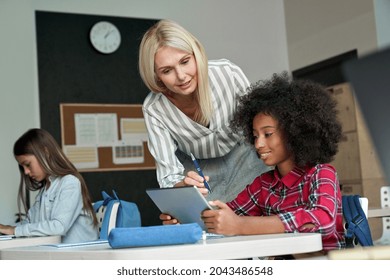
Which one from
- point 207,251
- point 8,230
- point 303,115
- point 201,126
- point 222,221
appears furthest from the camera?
point 8,230

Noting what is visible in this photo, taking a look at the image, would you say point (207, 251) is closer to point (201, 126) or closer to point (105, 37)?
point (201, 126)

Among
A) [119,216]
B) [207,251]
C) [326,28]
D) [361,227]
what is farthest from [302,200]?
[326,28]

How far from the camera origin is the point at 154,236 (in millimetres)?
1403

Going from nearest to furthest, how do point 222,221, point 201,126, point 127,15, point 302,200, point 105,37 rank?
point 222,221 → point 302,200 → point 201,126 → point 105,37 → point 127,15

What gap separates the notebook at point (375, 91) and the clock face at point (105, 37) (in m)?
5.80

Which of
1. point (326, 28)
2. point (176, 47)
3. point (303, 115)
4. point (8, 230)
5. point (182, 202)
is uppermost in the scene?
point (326, 28)

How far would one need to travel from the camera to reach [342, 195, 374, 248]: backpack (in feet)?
5.98

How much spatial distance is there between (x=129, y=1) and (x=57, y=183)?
3.53m

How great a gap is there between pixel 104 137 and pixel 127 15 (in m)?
1.22

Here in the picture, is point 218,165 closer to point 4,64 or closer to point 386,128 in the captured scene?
point 386,128

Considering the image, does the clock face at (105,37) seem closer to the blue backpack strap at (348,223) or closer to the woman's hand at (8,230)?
the woman's hand at (8,230)

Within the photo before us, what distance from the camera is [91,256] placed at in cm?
137

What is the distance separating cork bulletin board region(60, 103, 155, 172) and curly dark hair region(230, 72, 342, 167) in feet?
13.6
